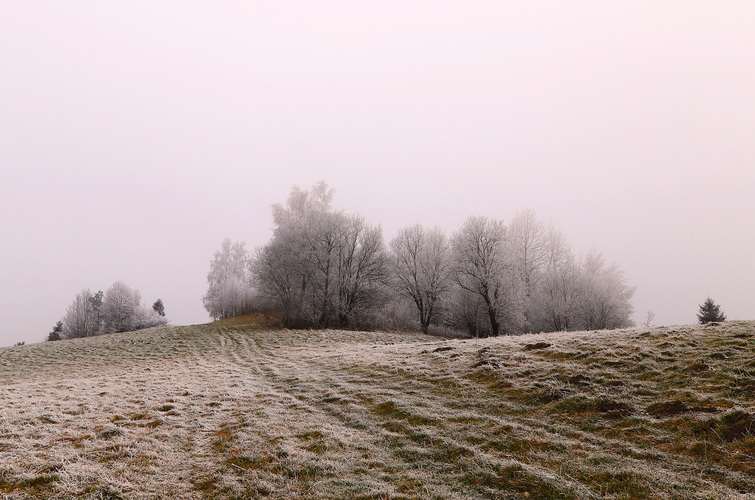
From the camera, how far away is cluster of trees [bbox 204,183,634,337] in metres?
45.3

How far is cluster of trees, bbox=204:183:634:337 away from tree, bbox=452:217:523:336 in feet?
0.42

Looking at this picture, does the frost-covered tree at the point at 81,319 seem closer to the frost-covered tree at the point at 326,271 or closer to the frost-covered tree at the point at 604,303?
the frost-covered tree at the point at 326,271

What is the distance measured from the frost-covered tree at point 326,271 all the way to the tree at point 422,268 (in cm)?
420

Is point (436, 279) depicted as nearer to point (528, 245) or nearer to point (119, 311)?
point (528, 245)

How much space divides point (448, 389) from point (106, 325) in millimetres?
86489

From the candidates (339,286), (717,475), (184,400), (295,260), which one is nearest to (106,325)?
(295,260)

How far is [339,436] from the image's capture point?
914 centimetres

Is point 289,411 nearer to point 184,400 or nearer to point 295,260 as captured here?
point 184,400

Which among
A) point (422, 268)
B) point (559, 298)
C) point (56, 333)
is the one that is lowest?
point (56, 333)

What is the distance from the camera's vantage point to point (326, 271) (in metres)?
47.2

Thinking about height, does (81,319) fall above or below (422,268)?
below

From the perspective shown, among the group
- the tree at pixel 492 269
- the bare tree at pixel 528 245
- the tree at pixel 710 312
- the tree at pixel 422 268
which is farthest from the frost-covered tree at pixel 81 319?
the tree at pixel 710 312

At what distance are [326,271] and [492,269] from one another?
2211 centimetres

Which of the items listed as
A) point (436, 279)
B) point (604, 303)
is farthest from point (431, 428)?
point (604, 303)
